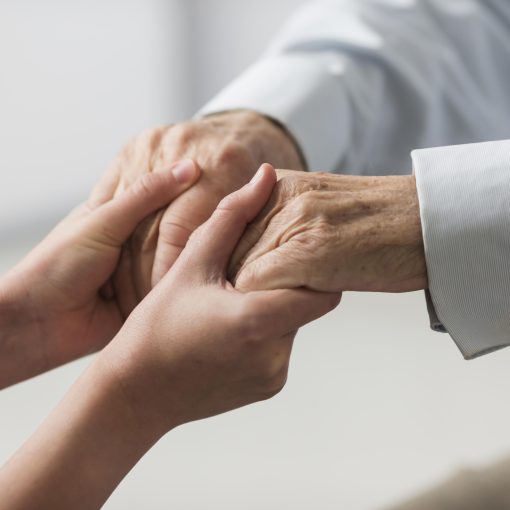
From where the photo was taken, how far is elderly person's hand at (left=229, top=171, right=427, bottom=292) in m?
0.62

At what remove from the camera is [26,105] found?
6.83 feet

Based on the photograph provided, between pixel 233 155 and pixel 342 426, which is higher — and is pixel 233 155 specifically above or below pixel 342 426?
above

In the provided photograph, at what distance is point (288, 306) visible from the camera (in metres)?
0.60

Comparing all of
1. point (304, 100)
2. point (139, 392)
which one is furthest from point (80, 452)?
point (304, 100)

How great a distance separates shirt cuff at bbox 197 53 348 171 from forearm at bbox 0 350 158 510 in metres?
0.46

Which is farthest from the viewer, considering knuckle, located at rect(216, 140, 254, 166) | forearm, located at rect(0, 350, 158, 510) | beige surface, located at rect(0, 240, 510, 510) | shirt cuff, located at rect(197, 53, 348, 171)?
shirt cuff, located at rect(197, 53, 348, 171)

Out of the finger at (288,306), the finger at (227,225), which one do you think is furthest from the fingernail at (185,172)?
the finger at (288,306)

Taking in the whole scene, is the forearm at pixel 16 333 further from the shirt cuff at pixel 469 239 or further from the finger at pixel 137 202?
the shirt cuff at pixel 469 239

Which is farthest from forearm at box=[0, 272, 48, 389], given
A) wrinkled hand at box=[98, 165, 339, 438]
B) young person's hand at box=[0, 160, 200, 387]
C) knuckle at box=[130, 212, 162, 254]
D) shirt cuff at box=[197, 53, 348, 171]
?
shirt cuff at box=[197, 53, 348, 171]

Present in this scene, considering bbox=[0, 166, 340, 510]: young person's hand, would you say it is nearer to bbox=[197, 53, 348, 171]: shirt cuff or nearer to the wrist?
the wrist

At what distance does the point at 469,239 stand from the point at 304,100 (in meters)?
0.45

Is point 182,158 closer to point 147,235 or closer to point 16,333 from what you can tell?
point 147,235

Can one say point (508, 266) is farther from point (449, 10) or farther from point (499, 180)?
point (449, 10)

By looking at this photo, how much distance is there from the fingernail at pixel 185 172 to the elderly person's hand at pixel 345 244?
0.59ft
